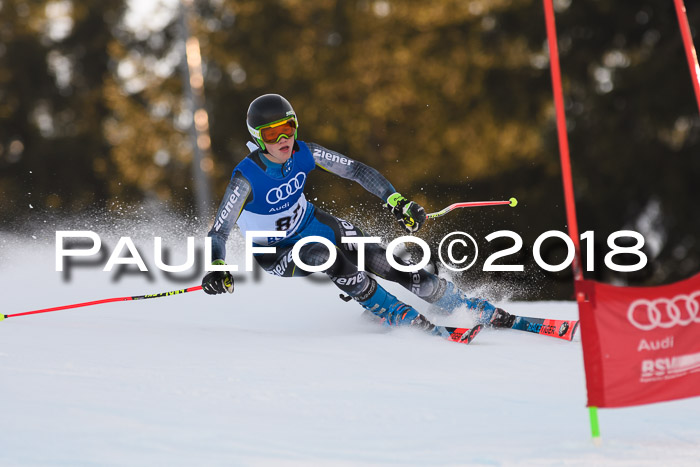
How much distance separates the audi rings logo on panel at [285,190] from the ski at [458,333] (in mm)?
1189

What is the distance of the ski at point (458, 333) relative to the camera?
5.39 metres

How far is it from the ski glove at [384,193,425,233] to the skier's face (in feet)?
2.39

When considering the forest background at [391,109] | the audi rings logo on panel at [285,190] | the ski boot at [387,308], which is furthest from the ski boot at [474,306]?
the forest background at [391,109]

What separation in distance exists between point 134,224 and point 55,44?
17.0m

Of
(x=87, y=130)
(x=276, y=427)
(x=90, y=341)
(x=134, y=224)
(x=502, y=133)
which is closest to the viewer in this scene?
(x=276, y=427)

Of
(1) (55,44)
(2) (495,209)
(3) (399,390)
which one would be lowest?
(2) (495,209)

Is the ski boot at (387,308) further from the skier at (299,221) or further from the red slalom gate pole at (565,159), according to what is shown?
the red slalom gate pole at (565,159)

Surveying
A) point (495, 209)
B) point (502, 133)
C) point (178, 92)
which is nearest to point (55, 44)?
point (178, 92)

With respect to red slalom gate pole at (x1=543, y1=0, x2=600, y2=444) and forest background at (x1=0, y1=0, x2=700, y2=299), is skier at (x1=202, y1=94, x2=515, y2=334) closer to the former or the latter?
red slalom gate pole at (x1=543, y1=0, x2=600, y2=444)

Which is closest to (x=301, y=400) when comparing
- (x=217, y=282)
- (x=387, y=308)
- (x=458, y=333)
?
(x=217, y=282)

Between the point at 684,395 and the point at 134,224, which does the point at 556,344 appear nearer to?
the point at 684,395

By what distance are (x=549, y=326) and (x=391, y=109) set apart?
16.2 metres

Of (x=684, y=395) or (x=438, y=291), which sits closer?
(x=684, y=395)

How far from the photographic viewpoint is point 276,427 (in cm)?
364
